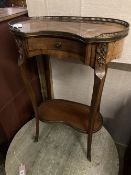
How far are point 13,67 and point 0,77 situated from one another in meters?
0.11

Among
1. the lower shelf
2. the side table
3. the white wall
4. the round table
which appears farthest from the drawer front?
the round table

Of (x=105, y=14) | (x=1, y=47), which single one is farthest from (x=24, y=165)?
(x=105, y=14)

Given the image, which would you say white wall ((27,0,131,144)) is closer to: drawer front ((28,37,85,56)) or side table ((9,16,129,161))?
side table ((9,16,129,161))

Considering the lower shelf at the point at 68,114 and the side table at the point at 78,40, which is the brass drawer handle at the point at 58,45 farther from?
the lower shelf at the point at 68,114

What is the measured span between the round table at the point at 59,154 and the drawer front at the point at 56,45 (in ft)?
1.86

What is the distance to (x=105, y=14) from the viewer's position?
2.69ft

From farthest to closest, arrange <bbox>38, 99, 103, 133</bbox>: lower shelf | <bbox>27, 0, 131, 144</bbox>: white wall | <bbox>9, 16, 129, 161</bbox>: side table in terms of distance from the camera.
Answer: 1. <bbox>38, 99, 103, 133</bbox>: lower shelf
2. <bbox>27, 0, 131, 144</bbox>: white wall
3. <bbox>9, 16, 129, 161</bbox>: side table

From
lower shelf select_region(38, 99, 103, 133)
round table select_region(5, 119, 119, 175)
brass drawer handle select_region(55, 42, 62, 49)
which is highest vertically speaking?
brass drawer handle select_region(55, 42, 62, 49)

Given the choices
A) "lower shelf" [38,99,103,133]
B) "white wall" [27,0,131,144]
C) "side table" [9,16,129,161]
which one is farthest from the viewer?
"lower shelf" [38,99,103,133]

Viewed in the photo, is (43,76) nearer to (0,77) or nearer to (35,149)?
(0,77)

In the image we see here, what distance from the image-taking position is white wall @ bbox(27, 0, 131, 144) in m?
0.81

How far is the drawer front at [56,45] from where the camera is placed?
0.64 metres

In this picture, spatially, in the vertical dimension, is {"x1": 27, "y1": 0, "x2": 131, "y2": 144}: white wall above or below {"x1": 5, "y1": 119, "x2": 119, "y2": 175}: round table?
above

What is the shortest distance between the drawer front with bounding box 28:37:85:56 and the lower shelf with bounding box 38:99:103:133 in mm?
433
